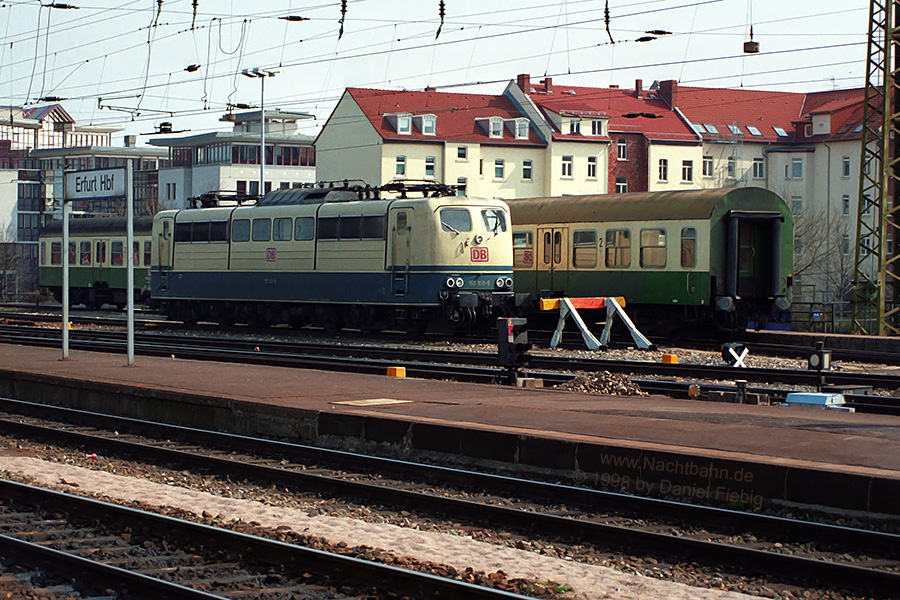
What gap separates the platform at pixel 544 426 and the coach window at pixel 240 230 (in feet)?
41.8

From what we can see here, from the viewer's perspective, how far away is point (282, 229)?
96.6 ft

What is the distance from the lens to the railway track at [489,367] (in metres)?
16.1

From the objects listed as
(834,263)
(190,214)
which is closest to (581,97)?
(834,263)

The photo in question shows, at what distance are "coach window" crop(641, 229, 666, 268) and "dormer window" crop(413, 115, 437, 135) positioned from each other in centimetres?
4996

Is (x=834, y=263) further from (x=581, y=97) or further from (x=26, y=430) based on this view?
(x=26, y=430)

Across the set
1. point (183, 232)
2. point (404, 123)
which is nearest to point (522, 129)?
point (404, 123)

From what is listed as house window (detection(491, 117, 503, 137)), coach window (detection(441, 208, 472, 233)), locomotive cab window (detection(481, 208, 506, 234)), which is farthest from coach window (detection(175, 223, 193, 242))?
house window (detection(491, 117, 503, 137))

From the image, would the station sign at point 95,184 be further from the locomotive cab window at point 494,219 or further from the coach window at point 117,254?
the coach window at point 117,254

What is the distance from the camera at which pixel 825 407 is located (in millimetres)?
13633

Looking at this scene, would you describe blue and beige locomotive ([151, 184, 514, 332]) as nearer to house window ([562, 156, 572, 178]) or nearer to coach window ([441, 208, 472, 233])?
coach window ([441, 208, 472, 233])

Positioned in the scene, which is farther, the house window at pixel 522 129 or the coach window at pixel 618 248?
the house window at pixel 522 129

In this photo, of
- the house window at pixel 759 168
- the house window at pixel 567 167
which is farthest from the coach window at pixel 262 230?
the house window at pixel 759 168

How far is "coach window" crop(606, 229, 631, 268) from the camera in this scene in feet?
89.0

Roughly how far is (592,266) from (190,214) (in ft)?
38.5
